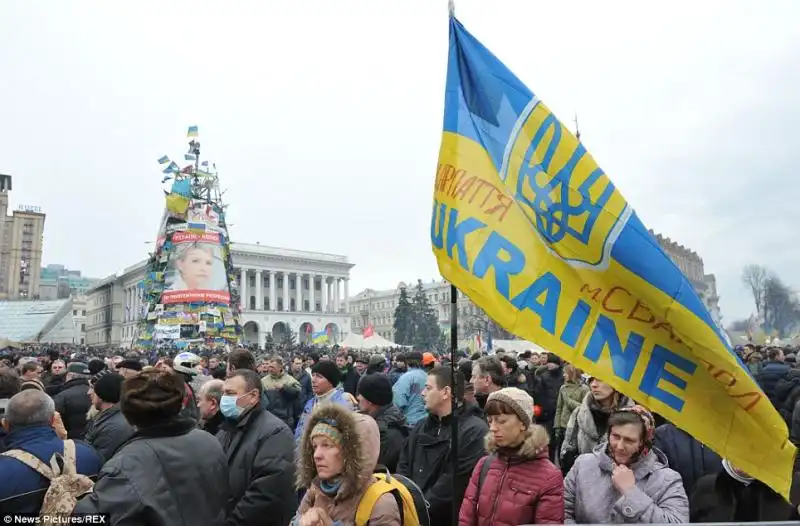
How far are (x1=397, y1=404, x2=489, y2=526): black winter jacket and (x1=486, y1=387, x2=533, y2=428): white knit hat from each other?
82 cm

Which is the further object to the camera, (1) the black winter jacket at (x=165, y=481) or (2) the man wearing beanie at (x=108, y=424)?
(2) the man wearing beanie at (x=108, y=424)

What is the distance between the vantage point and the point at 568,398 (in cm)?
626

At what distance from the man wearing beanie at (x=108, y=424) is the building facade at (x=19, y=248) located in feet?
359

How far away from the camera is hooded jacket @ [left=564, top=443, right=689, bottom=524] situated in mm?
2725

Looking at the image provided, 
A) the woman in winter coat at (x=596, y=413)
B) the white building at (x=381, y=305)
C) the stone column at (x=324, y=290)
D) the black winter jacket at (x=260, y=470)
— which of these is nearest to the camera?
the black winter jacket at (x=260, y=470)

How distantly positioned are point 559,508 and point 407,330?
64.3 metres

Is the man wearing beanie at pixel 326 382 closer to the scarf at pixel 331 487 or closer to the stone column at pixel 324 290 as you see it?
the scarf at pixel 331 487

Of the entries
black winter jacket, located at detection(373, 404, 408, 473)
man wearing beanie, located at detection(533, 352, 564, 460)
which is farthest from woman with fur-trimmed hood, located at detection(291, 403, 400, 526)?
man wearing beanie, located at detection(533, 352, 564, 460)

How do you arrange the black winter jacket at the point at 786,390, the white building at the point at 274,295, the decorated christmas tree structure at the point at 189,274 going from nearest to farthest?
the black winter jacket at the point at 786,390
the decorated christmas tree structure at the point at 189,274
the white building at the point at 274,295

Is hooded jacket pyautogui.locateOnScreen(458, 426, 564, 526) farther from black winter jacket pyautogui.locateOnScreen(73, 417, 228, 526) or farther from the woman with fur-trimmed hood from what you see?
black winter jacket pyautogui.locateOnScreen(73, 417, 228, 526)

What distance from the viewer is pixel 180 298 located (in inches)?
1260

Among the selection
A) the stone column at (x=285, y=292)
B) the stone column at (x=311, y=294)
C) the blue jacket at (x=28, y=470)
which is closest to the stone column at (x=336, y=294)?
the stone column at (x=311, y=294)

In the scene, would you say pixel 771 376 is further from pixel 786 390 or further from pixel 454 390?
pixel 454 390

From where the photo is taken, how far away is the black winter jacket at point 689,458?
3.74 meters
